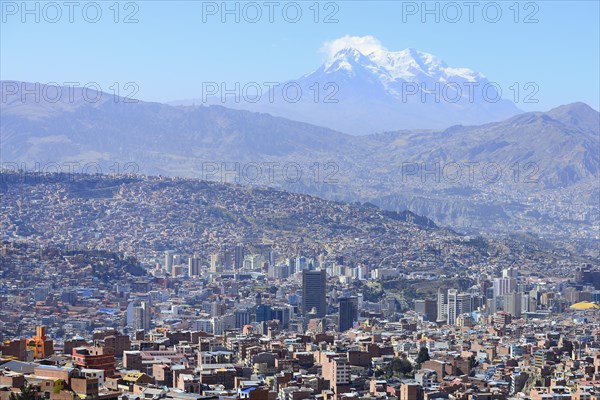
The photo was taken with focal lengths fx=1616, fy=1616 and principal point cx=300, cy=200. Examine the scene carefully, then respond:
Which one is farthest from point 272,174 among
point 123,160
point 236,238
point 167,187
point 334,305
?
point 334,305

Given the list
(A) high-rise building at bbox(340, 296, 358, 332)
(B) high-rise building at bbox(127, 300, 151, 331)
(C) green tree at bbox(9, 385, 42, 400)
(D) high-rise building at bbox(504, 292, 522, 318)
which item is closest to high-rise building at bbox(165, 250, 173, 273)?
(D) high-rise building at bbox(504, 292, 522, 318)

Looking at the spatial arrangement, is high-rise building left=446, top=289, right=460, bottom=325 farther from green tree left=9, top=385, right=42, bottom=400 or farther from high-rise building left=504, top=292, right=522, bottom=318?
green tree left=9, top=385, right=42, bottom=400

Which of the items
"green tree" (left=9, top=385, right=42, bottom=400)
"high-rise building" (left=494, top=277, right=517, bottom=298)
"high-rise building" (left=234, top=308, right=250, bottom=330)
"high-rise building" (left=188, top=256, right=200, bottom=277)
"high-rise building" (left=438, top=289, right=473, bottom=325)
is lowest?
"green tree" (left=9, top=385, right=42, bottom=400)

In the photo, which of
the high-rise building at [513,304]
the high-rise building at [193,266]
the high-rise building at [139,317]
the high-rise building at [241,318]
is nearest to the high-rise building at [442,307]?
the high-rise building at [513,304]

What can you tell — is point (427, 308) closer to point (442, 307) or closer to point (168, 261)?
point (442, 307)

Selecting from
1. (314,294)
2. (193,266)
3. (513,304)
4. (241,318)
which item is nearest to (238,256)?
(193,266)

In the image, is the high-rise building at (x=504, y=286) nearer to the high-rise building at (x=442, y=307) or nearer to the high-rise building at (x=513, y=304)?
the high-rise building at (x=513, y=304)

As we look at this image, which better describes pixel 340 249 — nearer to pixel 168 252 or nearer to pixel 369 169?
pixel 168 252
